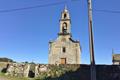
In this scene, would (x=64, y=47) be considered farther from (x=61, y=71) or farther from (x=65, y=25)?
(x=61, y=71)

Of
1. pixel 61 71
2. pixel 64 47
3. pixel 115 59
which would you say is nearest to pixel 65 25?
pixel 64 47

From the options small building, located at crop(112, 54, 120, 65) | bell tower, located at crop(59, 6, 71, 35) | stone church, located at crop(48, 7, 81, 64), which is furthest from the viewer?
small building, located at crop(112, 54, 120, 65)

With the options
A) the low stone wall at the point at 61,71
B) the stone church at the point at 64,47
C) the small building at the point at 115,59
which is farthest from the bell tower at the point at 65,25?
the low stone wall at the point at 61,71

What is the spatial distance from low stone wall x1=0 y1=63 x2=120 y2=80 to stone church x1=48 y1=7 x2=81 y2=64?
81.9ft

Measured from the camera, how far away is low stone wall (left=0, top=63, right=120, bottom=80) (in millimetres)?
23672

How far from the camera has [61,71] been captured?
984 inches

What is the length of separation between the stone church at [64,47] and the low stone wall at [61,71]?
25.0 metres

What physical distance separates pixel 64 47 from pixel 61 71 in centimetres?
2741

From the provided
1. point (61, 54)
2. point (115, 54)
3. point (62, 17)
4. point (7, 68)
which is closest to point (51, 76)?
point (7, 68)

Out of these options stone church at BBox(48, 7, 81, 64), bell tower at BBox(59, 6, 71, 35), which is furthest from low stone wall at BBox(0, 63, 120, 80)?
bell tower at BBox(59, 6, 71, 35)

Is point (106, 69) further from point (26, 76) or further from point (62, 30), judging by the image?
point (62, 30)

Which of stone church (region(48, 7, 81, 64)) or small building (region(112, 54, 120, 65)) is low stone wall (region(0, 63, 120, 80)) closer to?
stone church (region(48, 7, 81, 64))

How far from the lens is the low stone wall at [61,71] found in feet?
77.7

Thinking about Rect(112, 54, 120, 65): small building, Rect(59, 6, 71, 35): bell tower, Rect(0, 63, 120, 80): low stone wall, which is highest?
Rect(59, 6, 71, 35): bell tower
